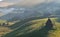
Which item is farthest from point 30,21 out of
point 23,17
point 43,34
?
point 43,34

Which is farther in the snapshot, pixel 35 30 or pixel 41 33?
pixel 35 30

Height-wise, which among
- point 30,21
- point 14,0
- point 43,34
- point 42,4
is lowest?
point 43,34

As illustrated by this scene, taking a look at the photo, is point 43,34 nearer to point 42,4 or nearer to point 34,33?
point 34,33

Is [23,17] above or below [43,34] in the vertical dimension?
above

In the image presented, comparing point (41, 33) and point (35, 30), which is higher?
point (35, 30)

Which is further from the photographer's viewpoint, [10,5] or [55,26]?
[10,5]

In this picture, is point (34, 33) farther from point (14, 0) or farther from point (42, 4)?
point (14, 0)
